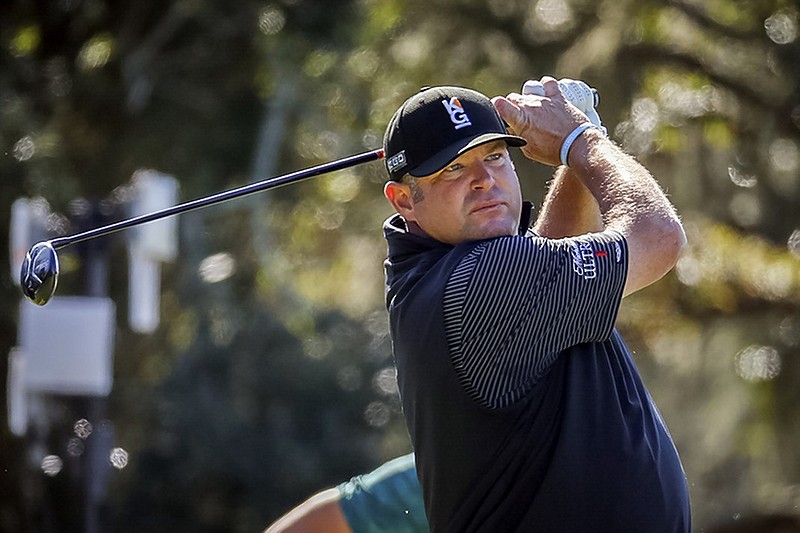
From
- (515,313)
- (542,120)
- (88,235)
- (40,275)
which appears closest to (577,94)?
(542,120)

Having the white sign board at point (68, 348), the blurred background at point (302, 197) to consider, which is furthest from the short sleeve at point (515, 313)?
the blurred background at point (302, 197)

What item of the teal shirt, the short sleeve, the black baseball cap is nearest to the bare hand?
the black baseball cap

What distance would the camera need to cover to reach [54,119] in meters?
10.9

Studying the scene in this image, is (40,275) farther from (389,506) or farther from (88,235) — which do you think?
(389,506)

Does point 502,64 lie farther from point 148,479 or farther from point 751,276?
point 148,479

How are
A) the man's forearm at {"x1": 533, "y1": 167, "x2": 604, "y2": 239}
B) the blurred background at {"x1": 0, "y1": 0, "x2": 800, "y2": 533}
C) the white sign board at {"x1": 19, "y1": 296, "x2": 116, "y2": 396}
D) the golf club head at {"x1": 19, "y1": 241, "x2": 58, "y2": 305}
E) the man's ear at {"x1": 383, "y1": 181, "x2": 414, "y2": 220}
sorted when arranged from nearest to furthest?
the man's ear at {"x1": 383, "y1": 181, "x2": 414, "y2": 220}
the man's forearm at {"x1": 533, "y1": 167, "x2": 604, "y2": 239}
the golf club head at {"x1": 19, "y1": 241, "x2": 58, "y2": 305}
the white sign board at {"x1": 19, "y1": 296, "x2": 116, "y2": 396}
the blurred background at {"x1": 0, "y1": 0, "x2": 800, "y2": 533}

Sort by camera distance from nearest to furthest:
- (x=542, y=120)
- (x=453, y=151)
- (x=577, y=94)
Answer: (x=453, y=151) → (x=542, y=120) → (x=577, y=94)

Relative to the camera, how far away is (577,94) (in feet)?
11.4

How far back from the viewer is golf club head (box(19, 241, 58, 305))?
12.3 feet

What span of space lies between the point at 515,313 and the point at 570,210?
75 cm

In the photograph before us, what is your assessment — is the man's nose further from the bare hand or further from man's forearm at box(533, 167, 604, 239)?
man's forearm at box(533, 167, 604, 239)

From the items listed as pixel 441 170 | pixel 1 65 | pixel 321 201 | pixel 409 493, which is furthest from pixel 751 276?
pixel 441 170

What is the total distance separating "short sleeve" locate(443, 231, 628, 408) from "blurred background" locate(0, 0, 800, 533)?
6.51m

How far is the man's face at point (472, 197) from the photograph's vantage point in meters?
3.05
